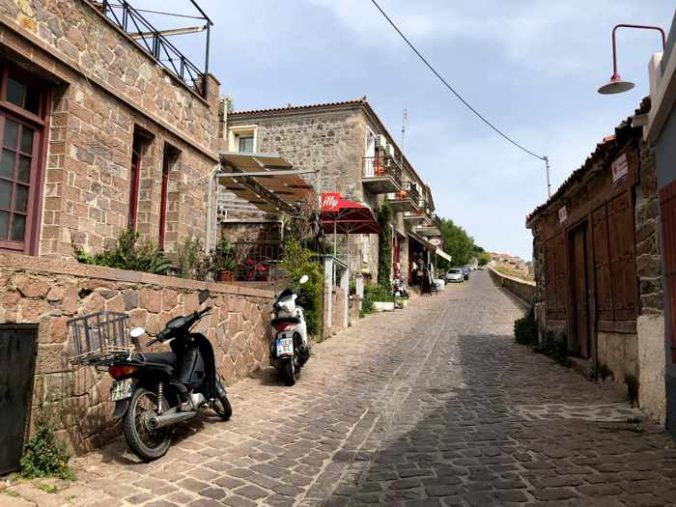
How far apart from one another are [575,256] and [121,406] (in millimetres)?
7972

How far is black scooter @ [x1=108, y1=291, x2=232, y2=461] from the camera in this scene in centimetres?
425

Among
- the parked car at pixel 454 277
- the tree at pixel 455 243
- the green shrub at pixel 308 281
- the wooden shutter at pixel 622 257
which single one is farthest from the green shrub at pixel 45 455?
the tree at pixel 455 243

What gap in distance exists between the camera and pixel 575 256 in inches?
377

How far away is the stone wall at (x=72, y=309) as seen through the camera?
13.0 feet

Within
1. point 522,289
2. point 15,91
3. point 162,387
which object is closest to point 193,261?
point 15,91

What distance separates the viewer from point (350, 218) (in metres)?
17.0

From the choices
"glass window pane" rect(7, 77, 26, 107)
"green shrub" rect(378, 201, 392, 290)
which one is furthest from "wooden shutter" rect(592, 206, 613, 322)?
"green shrub" rect(378, 201, 392, 290)

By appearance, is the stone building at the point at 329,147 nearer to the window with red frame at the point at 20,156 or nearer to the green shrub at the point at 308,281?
the green shrub at the point at 308,281

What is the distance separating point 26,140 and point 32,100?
0.55 meters

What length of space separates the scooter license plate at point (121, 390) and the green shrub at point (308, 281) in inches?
254

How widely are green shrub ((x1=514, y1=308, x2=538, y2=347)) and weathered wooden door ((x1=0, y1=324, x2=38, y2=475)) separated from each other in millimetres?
10287

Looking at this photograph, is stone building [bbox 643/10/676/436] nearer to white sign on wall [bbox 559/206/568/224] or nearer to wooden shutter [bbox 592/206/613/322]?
wooden shutter [bbox 592/206/613/322]

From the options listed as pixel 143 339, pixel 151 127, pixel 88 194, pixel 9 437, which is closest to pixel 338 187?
pixel 151 127

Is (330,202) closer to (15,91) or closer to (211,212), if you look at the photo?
(211,212)
